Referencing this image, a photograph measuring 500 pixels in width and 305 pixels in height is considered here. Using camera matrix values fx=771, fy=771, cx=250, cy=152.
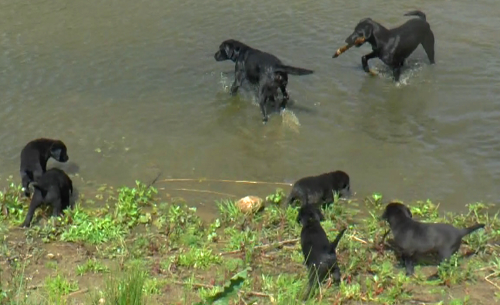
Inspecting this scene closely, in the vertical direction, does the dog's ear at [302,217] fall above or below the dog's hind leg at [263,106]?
above

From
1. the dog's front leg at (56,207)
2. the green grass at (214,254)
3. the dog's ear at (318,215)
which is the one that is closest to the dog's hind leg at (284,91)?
the green grass at (214,254)

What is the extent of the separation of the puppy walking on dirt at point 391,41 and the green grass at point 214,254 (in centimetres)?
328

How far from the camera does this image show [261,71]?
9688 mm

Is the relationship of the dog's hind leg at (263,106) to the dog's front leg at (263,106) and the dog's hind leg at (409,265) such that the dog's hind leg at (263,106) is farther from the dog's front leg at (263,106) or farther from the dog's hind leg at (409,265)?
the dog's hind leg at (409,265)

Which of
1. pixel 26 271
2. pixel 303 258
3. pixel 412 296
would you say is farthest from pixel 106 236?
pixel 412 296

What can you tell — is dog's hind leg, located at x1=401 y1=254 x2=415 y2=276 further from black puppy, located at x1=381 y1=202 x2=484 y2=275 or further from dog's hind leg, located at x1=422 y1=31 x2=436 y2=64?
dog's hind leg, located at x1=422 y1=31 x2=436 y2=64

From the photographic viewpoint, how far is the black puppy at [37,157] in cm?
791

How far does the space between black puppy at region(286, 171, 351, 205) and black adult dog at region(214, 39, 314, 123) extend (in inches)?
78.7

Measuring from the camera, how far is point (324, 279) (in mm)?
6027

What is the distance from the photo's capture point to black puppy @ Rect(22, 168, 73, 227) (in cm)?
734

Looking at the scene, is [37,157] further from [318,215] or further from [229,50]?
[229,50]

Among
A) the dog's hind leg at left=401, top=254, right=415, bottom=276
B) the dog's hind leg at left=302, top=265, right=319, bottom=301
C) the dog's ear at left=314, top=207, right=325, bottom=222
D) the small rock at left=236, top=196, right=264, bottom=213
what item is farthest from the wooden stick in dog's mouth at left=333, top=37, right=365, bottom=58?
the dog's hind leg at left=302, top=265, right=319, bottom=301

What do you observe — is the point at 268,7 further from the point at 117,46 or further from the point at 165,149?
the point at 165,149

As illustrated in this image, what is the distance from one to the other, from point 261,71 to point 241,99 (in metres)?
0.69
